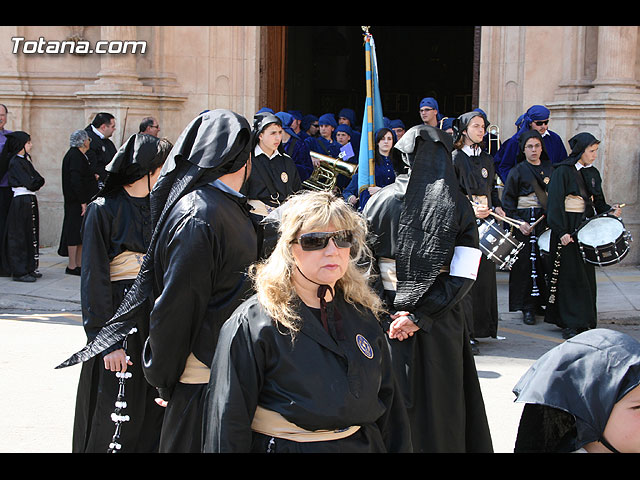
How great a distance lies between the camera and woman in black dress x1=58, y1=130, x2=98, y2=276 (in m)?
12.2

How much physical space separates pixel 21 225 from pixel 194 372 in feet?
28.5

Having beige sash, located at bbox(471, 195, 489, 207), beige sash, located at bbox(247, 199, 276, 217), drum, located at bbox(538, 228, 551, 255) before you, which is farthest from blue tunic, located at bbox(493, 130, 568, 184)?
Answer: beige sash, located at bbox(247, 199, 276, 217)

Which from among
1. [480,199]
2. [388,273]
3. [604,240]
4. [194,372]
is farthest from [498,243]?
[194,372]

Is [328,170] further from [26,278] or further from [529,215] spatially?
[26,278]

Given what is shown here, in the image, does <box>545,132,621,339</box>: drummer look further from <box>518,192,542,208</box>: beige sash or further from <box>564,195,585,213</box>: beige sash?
<box>518,192,542,208</box>: beige sash

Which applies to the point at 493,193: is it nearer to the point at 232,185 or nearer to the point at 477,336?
the point at 477,336

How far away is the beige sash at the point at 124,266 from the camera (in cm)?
517

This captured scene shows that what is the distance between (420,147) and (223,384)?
255cm

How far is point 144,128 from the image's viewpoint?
12.1m

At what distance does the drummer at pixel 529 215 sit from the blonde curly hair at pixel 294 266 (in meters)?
6.99

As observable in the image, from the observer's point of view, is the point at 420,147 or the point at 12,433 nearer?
the point at 420,147
